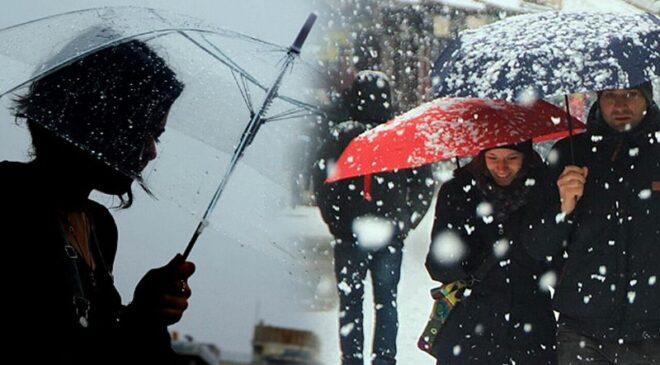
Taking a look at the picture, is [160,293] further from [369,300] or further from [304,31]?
[369,300]

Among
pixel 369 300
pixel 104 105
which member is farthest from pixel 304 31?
pixel 369 300

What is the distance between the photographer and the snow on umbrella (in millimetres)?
2332

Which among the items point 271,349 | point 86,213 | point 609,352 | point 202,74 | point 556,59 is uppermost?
point 556,59

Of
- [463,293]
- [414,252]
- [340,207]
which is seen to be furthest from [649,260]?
[414,252]

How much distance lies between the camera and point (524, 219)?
3830 mm

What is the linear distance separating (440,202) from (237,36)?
1.55 m

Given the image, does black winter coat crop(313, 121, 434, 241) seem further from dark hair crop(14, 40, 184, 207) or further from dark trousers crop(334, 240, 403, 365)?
dark hair crop(14, 40, 184, 207)

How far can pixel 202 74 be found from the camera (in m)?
2.45

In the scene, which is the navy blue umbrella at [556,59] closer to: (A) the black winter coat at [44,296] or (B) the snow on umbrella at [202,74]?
(B) the snow on umbrella at [202,74]

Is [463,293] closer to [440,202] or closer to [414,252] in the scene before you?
[440,202]

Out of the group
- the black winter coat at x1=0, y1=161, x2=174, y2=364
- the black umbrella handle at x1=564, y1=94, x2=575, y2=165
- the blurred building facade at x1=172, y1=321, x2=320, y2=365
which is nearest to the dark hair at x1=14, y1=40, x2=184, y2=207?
the black winter coat at x1=0, y1=161, x2=174, y2=364

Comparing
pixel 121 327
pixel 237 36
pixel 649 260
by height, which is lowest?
pixel 121 327

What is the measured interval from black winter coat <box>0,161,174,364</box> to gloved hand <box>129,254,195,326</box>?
0.7 inches

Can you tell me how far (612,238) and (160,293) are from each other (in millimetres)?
1944
